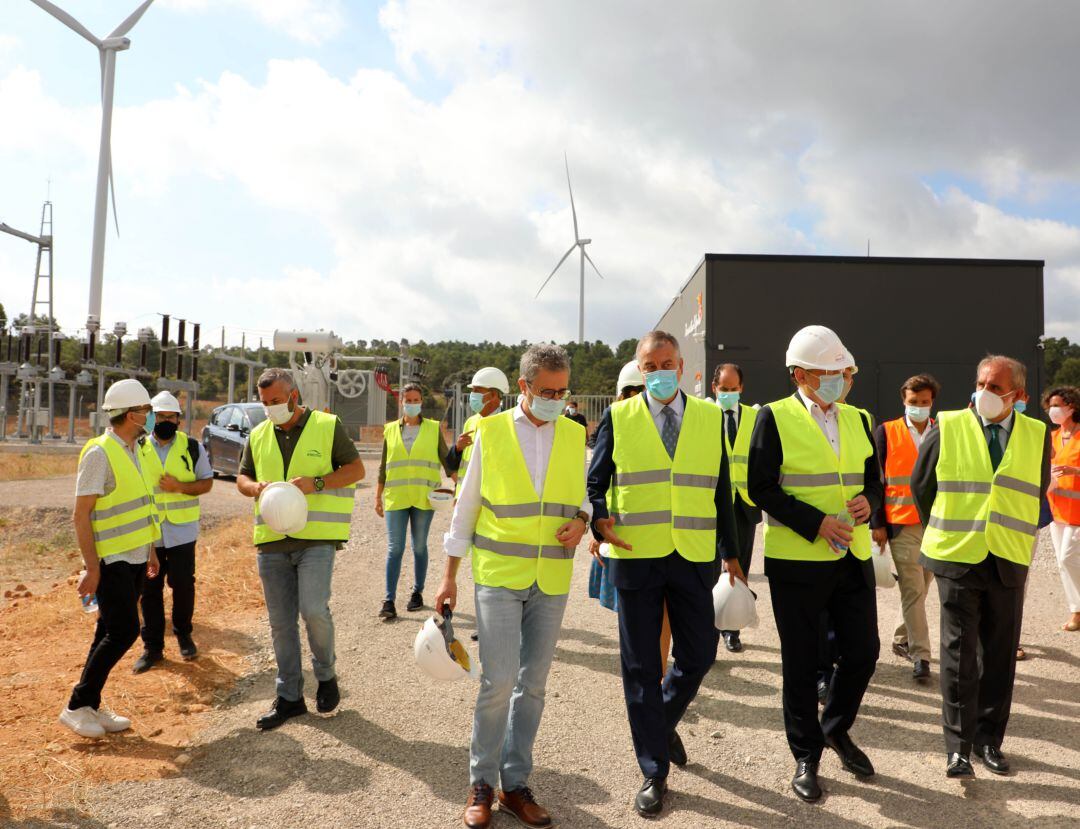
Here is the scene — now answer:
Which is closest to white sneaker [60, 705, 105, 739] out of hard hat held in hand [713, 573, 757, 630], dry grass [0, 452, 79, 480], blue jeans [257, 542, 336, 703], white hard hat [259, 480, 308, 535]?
blue jeans [257, 542, 336, 703]

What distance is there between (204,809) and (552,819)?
4.88 feet

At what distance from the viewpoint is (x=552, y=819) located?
347cm

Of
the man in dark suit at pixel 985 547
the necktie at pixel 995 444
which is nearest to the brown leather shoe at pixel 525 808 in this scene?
the man in dark suit at pixel 985 547

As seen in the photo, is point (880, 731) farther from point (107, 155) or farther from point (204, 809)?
point (107, 155)

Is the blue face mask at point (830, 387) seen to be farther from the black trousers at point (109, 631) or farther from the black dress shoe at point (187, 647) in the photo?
the black dress shoe at point (187, 647)

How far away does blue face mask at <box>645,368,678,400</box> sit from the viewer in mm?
3811

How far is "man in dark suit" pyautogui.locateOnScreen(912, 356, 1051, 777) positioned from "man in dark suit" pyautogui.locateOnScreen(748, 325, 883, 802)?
1.48ft

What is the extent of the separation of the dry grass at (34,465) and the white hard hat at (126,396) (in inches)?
612

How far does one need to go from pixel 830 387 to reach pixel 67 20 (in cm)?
3357

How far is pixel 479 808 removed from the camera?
3.38 meters

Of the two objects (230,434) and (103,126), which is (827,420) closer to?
(230,434)

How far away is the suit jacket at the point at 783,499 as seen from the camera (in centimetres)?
375

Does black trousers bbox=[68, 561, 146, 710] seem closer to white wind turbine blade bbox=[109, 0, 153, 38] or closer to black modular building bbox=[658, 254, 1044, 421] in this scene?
black modular building bbox=[658, 254, 1044, 421]

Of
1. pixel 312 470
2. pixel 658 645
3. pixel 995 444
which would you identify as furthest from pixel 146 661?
pixel 995 444
